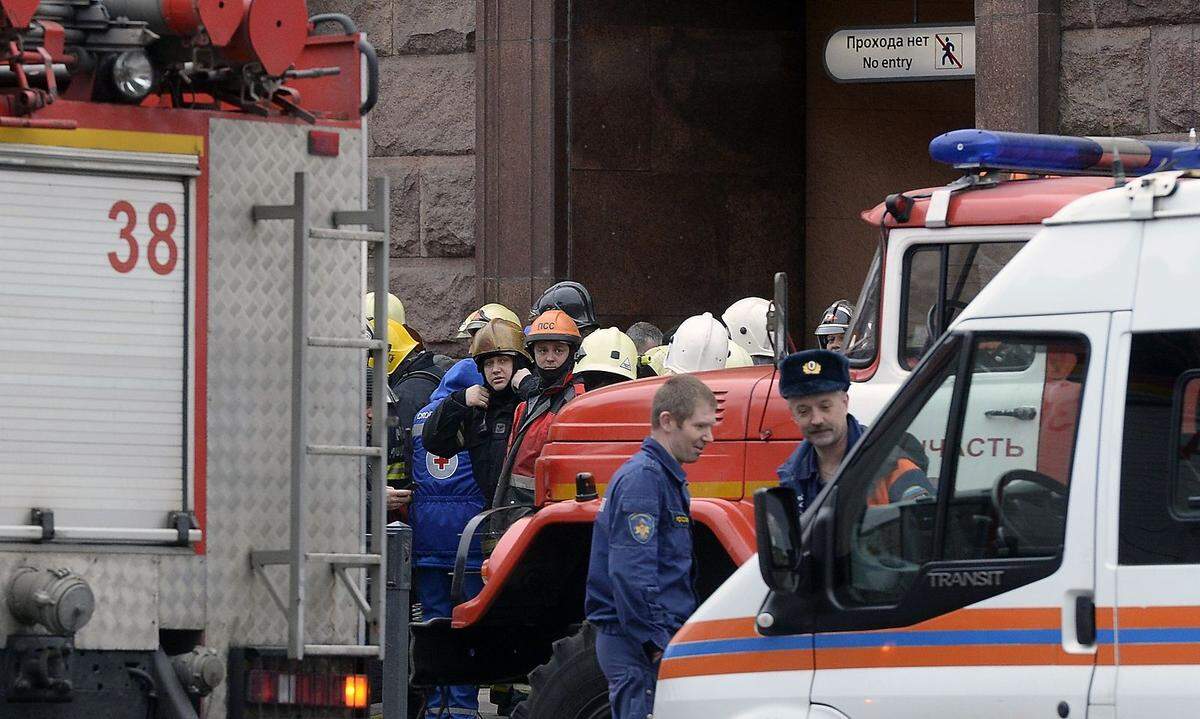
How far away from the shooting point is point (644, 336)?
1375 cm

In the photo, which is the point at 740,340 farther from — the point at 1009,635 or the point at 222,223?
the point at 1009,635

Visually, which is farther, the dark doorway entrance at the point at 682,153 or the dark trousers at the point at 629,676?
the dark doorway entrance at the point at 682,153

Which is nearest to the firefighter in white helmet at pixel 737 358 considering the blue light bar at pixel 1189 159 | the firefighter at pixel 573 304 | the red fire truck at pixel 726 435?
the red fire truck at pixel 726 435

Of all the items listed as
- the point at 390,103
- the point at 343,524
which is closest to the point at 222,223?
the point at 343,524

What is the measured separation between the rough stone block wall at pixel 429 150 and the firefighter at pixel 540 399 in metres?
4.25

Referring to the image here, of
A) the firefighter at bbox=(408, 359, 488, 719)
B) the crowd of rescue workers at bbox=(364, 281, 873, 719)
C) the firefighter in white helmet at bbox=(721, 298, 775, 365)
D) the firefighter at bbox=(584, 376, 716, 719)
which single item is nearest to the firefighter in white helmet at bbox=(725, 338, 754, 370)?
the crowd of rescue workers at bbox=(364, 281, 873, 719)

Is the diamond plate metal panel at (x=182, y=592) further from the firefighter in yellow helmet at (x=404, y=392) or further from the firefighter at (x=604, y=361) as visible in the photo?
the firefighter at (x=604, y=361)

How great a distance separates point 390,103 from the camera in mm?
15422

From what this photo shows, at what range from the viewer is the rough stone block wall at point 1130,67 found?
12.4 m

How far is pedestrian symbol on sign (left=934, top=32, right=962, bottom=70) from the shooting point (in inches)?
565

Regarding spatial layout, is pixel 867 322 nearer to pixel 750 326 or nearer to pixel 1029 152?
pixel 1029 152

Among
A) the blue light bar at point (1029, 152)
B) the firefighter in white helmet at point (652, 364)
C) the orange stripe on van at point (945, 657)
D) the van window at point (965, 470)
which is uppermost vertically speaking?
the blue light bar at point (1029, 152)

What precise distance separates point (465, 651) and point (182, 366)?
10.2 feet

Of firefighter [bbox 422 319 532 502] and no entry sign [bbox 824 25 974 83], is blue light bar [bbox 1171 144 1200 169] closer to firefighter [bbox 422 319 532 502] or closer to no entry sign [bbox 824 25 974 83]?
firefighter [bbox 422 319 532 502]
